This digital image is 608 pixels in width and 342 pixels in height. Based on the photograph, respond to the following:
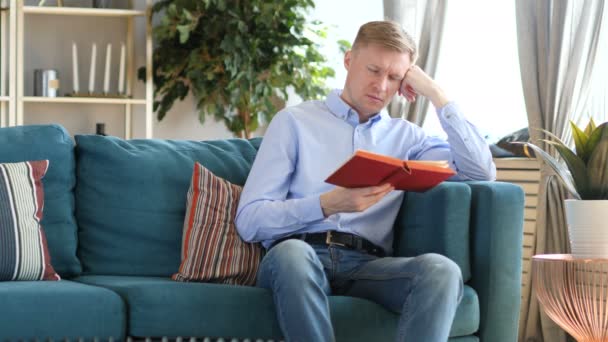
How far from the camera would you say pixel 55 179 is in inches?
105

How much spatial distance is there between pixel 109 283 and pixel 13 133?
58cm

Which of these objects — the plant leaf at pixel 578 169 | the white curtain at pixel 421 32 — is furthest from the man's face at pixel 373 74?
the white curtain at pixel 421 32

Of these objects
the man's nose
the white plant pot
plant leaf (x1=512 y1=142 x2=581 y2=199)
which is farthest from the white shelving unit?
the white plant pot

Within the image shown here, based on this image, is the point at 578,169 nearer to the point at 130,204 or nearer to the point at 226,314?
the point at 226,314

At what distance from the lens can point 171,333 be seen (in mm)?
2262

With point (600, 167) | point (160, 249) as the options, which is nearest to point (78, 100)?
point (160, 249)

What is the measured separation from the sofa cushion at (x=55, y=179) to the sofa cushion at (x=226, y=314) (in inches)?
16.1

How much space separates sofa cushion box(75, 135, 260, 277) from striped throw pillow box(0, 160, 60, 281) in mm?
164

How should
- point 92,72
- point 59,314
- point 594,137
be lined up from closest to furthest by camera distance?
1. point 59,314
2. point 594,137
3. point 92,72

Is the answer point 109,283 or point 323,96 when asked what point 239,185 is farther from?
point 323,96

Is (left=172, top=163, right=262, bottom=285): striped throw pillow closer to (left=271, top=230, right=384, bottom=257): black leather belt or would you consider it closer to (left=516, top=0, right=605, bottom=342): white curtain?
(left=271, top=230, right=384, bottom=257): black leather belt

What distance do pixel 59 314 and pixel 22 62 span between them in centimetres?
279

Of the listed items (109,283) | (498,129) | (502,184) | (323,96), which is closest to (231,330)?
(109,283)

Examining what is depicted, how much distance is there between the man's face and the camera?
2.58 meters
